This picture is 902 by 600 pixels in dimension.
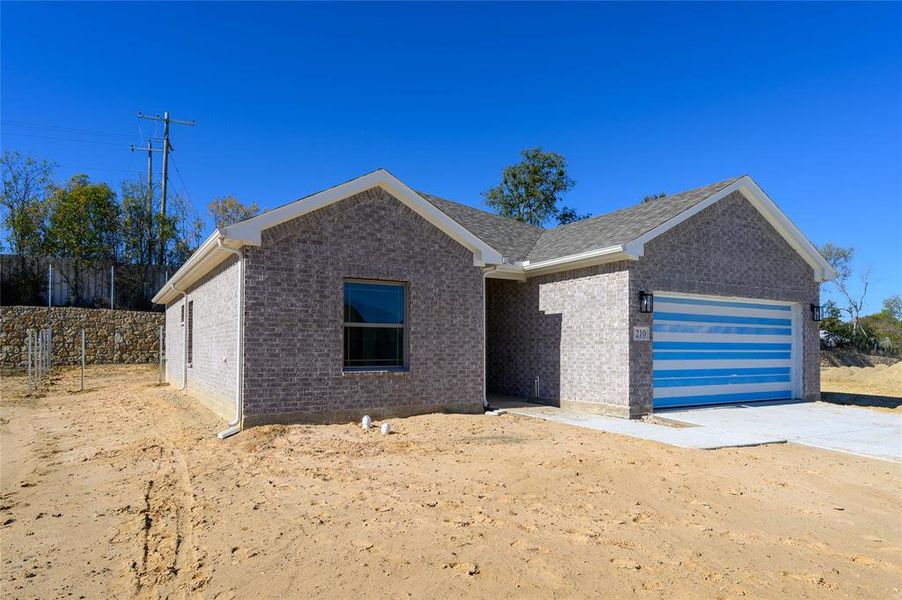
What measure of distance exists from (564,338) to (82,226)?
23.7 meters

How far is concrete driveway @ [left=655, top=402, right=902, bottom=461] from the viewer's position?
321 inches

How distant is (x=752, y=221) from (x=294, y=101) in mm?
14535

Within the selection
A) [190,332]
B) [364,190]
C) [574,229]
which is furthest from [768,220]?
[190,332]

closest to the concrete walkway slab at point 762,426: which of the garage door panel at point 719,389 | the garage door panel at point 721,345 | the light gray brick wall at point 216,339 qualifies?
the garage door panel at point 719,389

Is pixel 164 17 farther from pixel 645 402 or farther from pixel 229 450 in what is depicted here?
pixel 645 402

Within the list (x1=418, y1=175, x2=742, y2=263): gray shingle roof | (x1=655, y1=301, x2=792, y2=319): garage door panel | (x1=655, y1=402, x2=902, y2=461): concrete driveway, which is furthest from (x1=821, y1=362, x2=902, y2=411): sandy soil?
(x1=418, y1=175, x2=742, y2=263): gray shingle roof

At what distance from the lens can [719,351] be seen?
1241 cm

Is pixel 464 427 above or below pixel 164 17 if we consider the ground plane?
below

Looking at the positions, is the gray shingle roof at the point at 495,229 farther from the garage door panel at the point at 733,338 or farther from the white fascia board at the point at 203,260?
the white fascia board at the point at 203,260

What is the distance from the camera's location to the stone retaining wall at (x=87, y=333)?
68.7 ft

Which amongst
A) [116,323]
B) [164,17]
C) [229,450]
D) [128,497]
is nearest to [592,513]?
[128,497]

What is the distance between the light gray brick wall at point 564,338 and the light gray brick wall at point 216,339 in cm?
661

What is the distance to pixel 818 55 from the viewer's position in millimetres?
13930

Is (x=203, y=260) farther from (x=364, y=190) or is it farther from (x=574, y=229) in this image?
(x=574, y=229)
